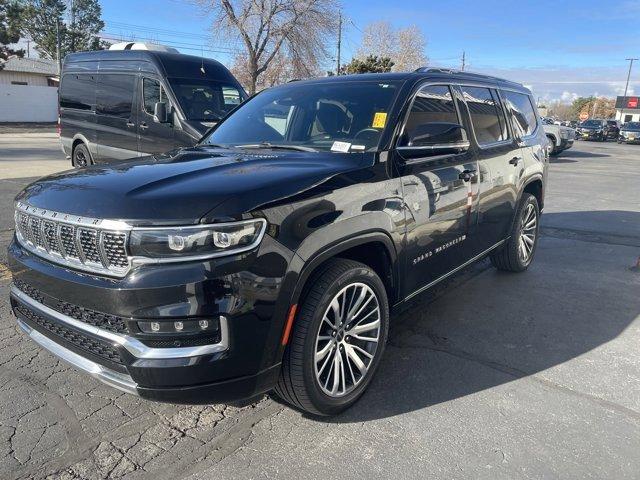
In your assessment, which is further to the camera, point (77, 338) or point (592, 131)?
point (592, 131)

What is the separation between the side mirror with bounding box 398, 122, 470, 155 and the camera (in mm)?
3373

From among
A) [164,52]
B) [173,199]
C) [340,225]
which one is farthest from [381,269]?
[164,52]

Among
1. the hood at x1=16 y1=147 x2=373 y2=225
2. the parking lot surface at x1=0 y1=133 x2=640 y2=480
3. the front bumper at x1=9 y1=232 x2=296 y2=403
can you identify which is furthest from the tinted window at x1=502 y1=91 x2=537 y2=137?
the front bumper at x1=9 y1=232 x2=296 y2=403

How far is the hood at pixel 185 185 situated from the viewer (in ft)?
7.63

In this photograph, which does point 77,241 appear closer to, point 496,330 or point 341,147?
point 341,147

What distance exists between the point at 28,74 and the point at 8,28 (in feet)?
39.3

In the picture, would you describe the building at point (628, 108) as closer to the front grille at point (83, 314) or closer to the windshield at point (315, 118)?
the windshield at point (315, 118)

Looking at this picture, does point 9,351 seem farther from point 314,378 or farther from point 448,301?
point 448,301

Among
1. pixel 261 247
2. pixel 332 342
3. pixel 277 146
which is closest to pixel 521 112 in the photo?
pixel 277 146

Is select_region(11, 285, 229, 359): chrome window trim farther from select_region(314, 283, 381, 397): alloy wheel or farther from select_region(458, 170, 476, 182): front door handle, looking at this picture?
select_region(458, 170, 476, 182): front door handle

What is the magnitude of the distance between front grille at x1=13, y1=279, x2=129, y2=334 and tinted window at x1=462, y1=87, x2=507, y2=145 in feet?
10.6

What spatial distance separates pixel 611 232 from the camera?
8.05m

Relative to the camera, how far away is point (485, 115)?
4.65m

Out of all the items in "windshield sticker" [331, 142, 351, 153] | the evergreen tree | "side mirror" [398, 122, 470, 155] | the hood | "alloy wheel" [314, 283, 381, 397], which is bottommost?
"alloy wheel" [314, 283, 381, 397]
